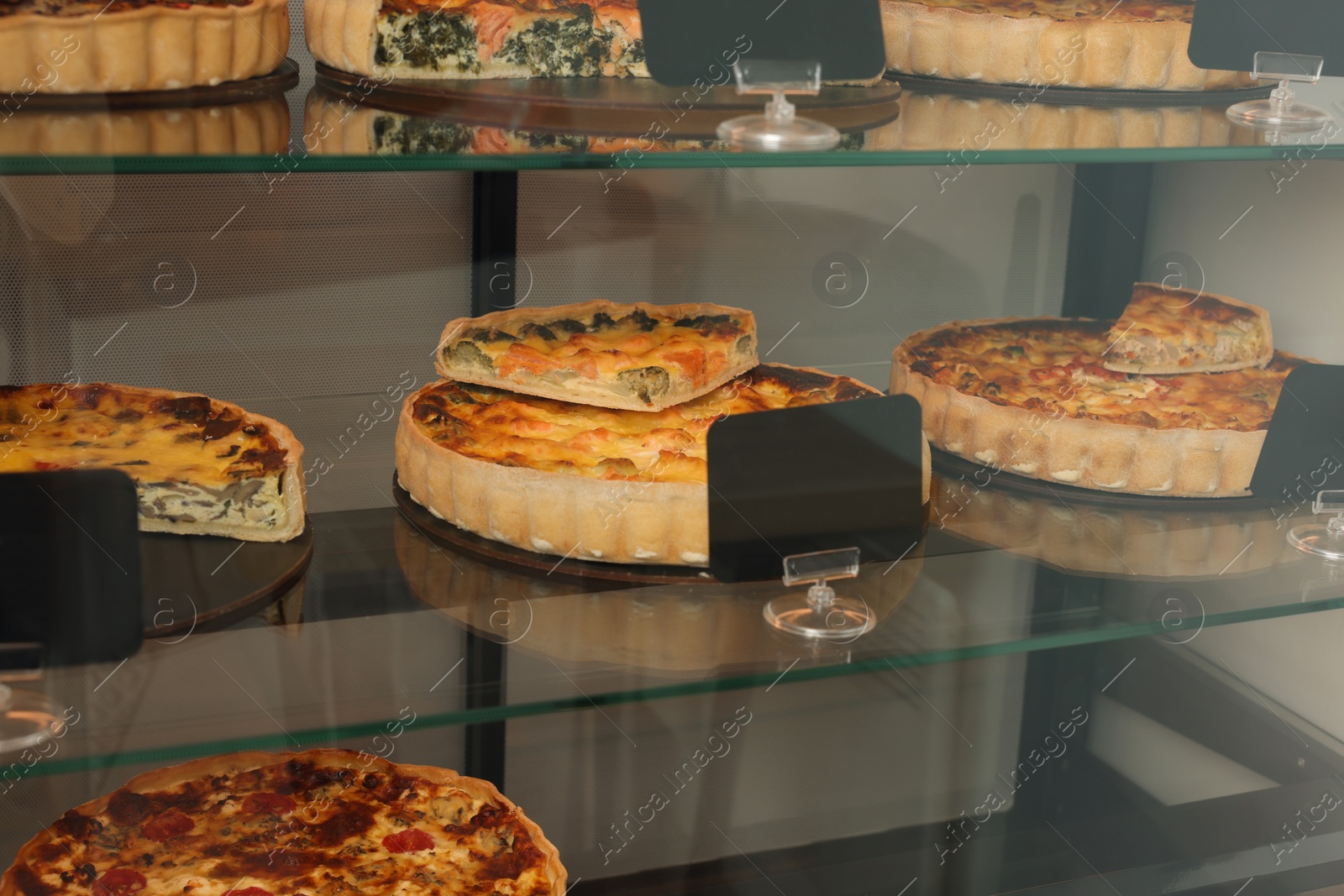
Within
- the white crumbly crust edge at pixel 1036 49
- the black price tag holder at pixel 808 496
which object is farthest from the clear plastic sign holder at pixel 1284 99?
the black price tag holder at pixel 808 496

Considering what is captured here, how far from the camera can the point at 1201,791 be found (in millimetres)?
2355

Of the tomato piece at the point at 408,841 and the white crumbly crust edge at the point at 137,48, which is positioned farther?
the tomato piece at the point at 408,841

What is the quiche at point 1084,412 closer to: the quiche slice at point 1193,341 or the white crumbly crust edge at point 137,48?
the quiche slice at point 1193,341

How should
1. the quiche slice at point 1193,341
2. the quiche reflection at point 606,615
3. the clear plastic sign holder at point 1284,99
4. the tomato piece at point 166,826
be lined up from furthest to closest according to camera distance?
the quiche slice at point 1193,341, the clear plastic sign holder at point 1284,99, the tomato piece at point 166,826, the quiche reflection at point 606,615

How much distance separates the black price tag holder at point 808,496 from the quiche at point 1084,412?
32cm

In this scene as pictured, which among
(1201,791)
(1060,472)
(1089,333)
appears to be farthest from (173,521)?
(1201,791)

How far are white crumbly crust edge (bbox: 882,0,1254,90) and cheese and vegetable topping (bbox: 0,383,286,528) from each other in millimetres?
994

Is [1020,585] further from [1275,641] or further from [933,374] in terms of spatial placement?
[1275,641]

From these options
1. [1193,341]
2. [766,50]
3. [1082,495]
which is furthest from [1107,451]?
[766,50]

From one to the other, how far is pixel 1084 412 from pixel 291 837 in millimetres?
1227

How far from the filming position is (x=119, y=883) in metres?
1.40

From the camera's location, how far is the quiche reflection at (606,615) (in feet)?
4.47

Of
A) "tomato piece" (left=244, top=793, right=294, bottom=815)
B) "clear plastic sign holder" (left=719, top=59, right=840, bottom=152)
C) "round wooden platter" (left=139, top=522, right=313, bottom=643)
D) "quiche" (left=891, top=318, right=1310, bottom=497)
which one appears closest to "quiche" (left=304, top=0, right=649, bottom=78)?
"clear plastic sign holder" (left=719, top=59, right=840, bottom=152)

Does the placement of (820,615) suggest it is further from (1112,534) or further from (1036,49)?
(1036,49)
